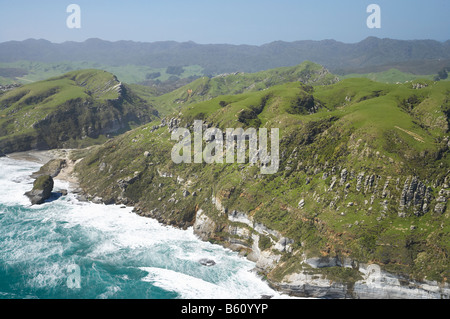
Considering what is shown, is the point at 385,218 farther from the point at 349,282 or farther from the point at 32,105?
the point at 32,105

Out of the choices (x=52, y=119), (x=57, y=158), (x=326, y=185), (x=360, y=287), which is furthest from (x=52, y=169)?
(x=360, y=287)

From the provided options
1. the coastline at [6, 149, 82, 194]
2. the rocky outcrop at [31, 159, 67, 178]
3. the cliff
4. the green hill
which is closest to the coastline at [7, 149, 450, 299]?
the cliff

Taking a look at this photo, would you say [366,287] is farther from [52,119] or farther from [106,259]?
[52,119]

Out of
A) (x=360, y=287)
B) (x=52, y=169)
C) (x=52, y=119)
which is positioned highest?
(x=52, y=119)

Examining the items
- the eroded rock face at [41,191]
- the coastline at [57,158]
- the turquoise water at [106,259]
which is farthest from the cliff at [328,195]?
the coastline at [57,158]

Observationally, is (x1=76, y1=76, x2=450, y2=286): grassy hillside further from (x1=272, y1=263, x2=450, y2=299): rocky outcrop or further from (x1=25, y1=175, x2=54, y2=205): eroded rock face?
(x1=25, y1=175, x2=54, y2=205): eroded rock face
